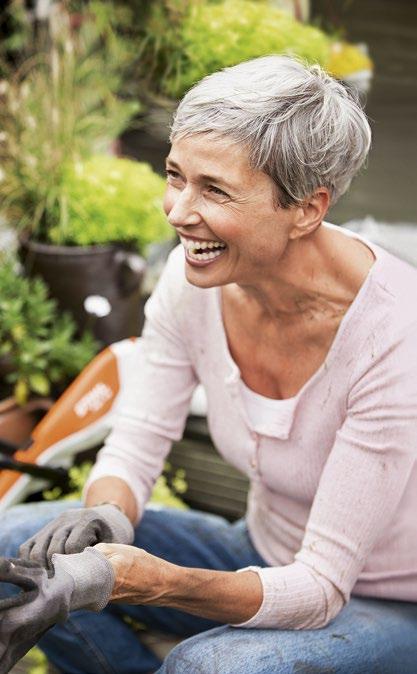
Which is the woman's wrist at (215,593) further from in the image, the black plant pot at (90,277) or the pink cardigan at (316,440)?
the black plant pot at (90,277)

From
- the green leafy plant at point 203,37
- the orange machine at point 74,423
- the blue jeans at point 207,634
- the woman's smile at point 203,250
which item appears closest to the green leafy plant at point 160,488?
the orange machine at point 74,423

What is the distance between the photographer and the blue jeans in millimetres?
1544

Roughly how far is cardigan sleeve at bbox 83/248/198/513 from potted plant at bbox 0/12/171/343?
1130mm

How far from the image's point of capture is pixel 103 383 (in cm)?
264

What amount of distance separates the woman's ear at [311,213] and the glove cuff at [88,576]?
1.77 ft

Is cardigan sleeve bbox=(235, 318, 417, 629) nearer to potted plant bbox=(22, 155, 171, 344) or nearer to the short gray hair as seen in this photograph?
the short gray hair

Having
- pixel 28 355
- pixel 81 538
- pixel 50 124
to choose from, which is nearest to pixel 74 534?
pixel 81 538

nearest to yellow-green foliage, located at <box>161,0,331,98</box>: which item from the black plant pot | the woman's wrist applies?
the black plant pot

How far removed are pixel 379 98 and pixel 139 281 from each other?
122cm

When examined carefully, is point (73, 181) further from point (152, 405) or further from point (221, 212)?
point (221, 212)

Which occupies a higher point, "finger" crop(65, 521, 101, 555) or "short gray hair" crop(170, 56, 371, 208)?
"short gray hair" crop(170, 56, 371, 208)

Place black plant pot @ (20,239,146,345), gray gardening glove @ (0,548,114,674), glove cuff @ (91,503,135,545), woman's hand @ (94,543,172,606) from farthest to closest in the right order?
black plant pot @ (20,239,146,345), glove cuff @ (91,503,135,545), woman's hand @ (94,543,172,606), gray gardening glove @ (0,548,114,674)

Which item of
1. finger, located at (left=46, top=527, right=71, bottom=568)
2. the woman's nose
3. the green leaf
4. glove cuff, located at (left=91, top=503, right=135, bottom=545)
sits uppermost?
the woman's nose

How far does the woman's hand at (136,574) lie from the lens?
4.58 feet
